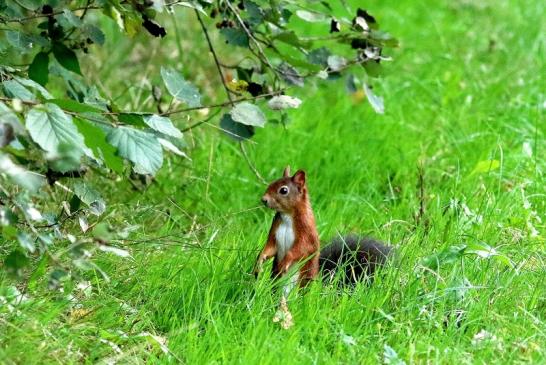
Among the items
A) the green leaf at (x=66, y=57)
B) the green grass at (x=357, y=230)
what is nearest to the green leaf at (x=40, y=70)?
the green leaf at (x=66, y=57)

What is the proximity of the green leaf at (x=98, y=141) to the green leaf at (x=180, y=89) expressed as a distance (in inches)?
23.8

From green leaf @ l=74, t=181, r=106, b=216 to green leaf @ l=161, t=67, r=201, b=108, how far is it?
46 cm

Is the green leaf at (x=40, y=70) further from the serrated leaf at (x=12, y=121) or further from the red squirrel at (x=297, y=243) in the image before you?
the serrated leaf at (x=12, y=121)

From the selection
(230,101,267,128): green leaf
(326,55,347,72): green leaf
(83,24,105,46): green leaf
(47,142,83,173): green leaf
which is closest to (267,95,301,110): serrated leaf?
(230,101,267,128): green leaf

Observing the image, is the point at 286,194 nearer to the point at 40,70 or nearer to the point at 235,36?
the point at 235,36

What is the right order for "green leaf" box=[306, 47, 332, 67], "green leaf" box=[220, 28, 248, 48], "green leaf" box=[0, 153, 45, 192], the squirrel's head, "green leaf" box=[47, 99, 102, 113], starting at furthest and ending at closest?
"green leaf" box=[306, 47, 332, 67] → "green leaf" box=[220, 28, 248, 48] → the squirrel's head → "green leaf" box=[47, 99, 102, 113] → "green leaf" box=[0, 153, 45, 192]

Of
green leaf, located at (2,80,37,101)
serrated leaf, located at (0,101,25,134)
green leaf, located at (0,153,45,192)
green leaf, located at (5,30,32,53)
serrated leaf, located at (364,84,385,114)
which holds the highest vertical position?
serrated leaf, located at (0,101,25,134)

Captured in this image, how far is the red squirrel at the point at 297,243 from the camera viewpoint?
417 cm

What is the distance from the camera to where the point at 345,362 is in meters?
3.67

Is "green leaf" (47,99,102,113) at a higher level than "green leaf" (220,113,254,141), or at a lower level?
higher

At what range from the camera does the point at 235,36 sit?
A: 469cm

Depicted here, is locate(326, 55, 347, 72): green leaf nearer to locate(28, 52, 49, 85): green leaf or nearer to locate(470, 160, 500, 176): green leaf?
locate(470, 160, 500, 176): green leaf

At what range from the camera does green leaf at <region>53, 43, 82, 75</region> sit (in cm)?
430

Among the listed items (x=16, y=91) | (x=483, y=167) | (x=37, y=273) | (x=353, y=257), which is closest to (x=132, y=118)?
(x=16, y=91)
